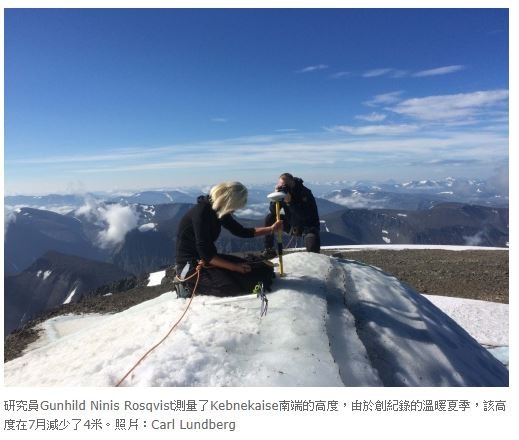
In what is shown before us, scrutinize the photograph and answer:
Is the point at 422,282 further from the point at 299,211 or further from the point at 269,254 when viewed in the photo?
the point at 269,254

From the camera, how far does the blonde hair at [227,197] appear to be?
827 cm

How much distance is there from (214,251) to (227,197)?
4.02ft

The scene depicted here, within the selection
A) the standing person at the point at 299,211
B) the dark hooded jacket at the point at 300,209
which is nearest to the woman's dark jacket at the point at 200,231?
the standing person at the point at 299,211

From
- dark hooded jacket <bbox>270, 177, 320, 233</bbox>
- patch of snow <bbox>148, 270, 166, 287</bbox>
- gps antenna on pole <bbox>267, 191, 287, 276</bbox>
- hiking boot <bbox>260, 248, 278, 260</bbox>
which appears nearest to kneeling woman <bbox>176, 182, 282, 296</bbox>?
gps antenna on pole <bbox>267, 191, 287, 276</bbox>

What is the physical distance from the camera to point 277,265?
11.2m

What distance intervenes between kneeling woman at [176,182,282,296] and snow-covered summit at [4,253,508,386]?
1.22ft

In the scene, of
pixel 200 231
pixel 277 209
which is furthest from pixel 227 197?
pixel 277 209

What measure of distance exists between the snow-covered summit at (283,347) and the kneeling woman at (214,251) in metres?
0.37

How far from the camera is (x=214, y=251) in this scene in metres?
8.62

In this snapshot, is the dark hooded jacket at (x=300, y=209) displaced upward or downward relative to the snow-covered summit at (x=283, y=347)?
upward

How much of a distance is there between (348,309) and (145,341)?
4393 millimetres

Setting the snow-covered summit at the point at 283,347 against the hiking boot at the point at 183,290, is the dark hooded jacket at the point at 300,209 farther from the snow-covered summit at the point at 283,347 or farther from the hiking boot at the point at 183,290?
the hiking boot at the point at 183,290
